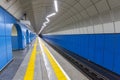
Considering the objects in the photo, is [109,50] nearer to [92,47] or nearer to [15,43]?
[92,47]

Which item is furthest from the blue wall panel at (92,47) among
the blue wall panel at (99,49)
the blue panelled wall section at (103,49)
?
the blue wall panel at (99,49)

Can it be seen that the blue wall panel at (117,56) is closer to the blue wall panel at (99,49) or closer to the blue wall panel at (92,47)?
the blue wall panel at (99,49)

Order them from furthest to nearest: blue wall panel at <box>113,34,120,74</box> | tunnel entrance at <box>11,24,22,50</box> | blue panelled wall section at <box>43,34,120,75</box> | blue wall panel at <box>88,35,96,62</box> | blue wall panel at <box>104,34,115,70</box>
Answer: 1. tunnel entrance at <box>11,24,22,50</box>
2. blue wall panel at <box>88,35,96,62</box>
3. blue wall panel at <box>104,34,115,70</box>
4. blue panelled wall section at <box>43,34,120,75</box>
5. blue wall panel at <box>113,34,120,74</box>

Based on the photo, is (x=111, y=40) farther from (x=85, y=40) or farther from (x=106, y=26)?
(x=85, y=40)

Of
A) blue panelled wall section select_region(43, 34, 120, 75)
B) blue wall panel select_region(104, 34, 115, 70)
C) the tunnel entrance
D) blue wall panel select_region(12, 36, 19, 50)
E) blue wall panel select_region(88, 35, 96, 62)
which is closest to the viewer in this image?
blue panelled wall section select_region(43, 34, 120, 75)

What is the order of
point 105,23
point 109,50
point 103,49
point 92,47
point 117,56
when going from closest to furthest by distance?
point 117,56
point 109,50
point 103,49
point 105,23
point 92,47

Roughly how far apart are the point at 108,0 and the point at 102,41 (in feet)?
8.23

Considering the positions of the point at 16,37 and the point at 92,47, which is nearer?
the point at 92,47

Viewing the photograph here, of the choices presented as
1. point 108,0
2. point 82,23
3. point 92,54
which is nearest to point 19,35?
point 82,23

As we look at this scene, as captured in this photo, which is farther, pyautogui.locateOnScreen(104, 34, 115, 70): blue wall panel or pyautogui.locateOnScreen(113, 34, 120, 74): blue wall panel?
pyautogui.locateOnScreen(104, 34, 115, 70): blue wall panel

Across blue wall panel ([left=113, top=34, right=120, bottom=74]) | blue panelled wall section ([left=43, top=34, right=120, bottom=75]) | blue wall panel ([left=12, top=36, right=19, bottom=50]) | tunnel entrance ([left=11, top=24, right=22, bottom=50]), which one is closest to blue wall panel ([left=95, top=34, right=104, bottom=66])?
blue panelled wall section ([left=43, top=34, right=120, bottom=75])

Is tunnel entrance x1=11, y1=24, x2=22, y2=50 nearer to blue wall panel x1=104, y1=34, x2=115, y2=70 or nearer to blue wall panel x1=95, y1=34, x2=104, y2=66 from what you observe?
blue wall panel x1=95, y1=34, x2=104, y2=66

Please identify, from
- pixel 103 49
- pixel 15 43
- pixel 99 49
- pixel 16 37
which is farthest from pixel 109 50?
pixel 16 37

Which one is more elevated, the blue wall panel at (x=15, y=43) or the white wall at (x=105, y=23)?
the white wall at (x=105, y=23)
